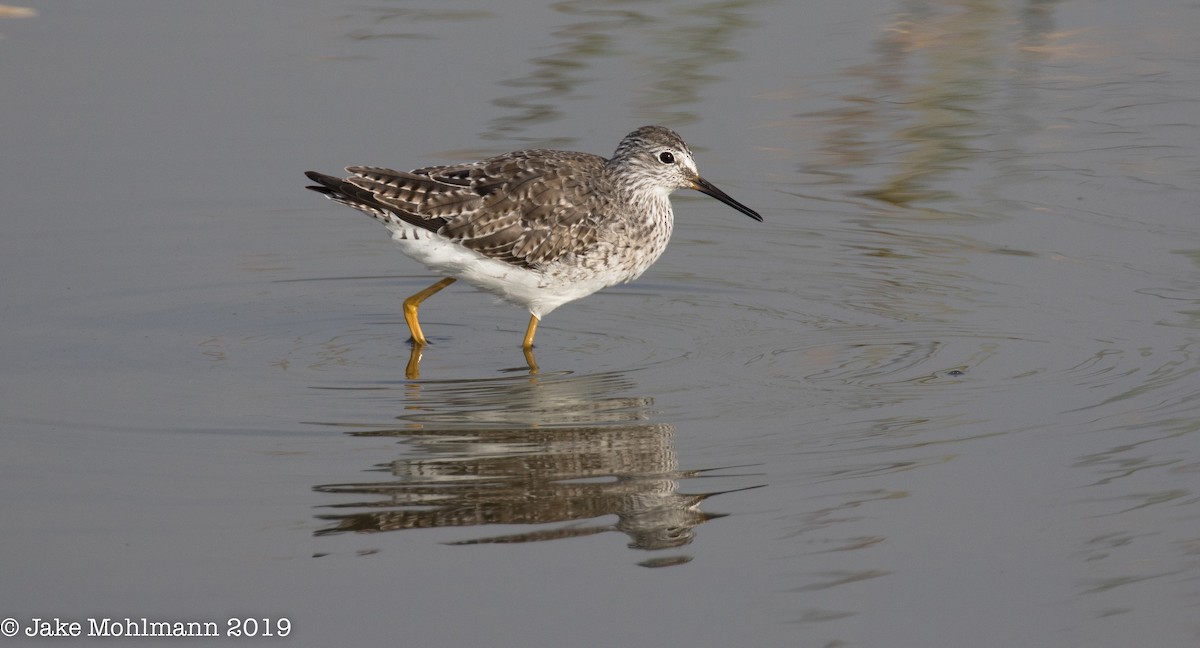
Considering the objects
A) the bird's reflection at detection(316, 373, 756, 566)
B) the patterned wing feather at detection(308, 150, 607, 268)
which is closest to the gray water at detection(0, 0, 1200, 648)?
the bird's reflection at detection(316, 373, 756, 566)

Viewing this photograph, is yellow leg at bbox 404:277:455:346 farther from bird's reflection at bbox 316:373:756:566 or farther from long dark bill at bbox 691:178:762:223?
long dark bill at bbox 691:178:762:223

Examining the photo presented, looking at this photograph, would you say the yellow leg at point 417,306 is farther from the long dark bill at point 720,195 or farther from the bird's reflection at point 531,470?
the long dark bill at point 720,195

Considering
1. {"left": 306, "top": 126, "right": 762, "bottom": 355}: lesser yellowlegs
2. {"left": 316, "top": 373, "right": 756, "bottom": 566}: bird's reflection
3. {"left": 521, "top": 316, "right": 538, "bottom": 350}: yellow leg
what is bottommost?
{"left": 521, "top": 316, "right": 538, "bottom": 350}: yellow leg

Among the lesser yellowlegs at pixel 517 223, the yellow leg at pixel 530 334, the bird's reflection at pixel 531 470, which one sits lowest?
the yellow leg at pixel 530 334

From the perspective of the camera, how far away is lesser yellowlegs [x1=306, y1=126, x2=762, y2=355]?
986 centimetres

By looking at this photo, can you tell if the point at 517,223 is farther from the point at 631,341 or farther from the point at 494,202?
the point at 631,341

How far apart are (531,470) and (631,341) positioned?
2.42 metres

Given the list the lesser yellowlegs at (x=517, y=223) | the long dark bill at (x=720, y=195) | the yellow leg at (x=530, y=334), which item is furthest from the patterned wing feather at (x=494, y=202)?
the long dark bill at (x=720, y=195)

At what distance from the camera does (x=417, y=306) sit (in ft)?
33.9

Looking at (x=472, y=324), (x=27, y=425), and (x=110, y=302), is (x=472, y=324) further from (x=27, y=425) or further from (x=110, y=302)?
(x=27, y=425)

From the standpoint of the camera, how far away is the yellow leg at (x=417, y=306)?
32.9ft

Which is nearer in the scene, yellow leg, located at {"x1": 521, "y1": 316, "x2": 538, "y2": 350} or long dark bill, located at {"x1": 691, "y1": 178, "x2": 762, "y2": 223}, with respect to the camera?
yellow leg, located at {"x1": 521, "y1": 316, "x2": 538, "y2": 350}

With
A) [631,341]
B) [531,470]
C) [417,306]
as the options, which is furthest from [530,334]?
[531,470]

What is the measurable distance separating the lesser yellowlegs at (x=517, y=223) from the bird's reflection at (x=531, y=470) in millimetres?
1017
